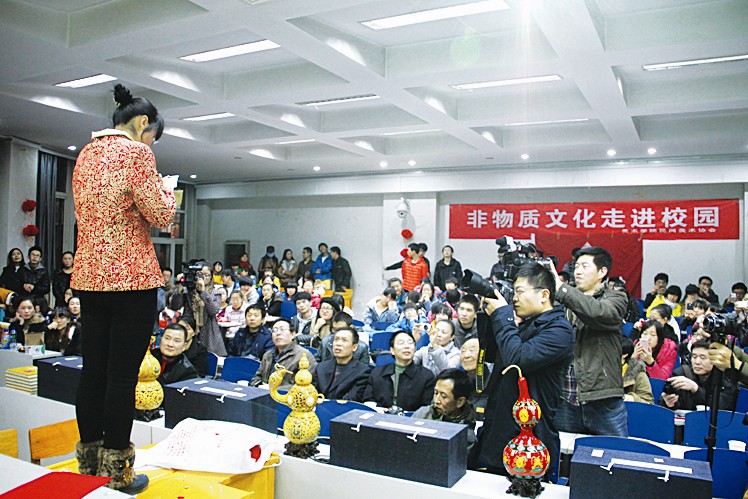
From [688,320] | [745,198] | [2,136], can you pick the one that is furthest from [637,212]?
[2,136]

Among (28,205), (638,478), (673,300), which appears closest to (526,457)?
(638,478)

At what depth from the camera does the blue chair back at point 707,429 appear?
2.98 metres

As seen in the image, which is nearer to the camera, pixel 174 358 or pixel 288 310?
pixel 174 358

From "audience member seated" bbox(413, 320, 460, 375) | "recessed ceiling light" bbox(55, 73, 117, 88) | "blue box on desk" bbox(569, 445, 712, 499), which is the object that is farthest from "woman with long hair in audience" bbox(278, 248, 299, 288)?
"blue box on desk" bbox(569, 445, 712, 499)

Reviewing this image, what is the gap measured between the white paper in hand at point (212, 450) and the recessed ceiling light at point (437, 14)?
10.4 feet

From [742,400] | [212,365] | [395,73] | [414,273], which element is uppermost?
[395,73]

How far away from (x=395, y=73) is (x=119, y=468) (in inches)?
159

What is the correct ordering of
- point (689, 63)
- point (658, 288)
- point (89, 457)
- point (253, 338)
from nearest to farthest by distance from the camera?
1. point (89, 457)
2. point (689, 63)
3. point (253, 338)
4. point (658, 288)

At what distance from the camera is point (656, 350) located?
4.77 m

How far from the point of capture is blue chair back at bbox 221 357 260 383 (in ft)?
14.9

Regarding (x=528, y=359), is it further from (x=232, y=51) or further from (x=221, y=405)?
(x=232, y=51)

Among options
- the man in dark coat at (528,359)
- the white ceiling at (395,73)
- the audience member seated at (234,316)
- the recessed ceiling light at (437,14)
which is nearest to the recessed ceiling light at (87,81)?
the white ceiling at (395,73)

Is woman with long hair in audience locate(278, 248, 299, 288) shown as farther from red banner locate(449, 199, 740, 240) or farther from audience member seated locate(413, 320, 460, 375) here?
audience member seated locate(413, 320, 460, 375)

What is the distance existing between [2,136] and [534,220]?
7.91m
